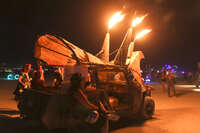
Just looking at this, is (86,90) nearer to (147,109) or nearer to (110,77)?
(110,77)

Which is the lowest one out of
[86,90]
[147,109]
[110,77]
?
[147,109]

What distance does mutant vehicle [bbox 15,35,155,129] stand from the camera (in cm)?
418

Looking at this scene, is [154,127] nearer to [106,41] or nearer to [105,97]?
[105,97]

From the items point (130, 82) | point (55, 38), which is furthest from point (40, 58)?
point (130, 82)

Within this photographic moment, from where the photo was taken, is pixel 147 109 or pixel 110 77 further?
pixel 110 77

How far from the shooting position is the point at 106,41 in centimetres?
1004

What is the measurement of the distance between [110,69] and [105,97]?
1396 millimetres

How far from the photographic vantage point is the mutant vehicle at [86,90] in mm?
4184

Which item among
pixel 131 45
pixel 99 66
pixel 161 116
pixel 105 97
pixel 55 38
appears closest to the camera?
pixel 105 97

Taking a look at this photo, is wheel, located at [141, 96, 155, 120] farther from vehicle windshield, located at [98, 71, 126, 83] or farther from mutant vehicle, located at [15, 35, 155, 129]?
vehicle windshield, located at [98, 71, 126, 83]

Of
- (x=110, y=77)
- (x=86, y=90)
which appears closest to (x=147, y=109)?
(x=110, y=77)

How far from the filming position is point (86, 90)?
186 inches

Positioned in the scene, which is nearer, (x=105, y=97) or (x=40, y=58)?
(x=105, y=97)

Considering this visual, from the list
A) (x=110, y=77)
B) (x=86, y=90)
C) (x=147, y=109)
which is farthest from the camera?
(x=110, y=77)
